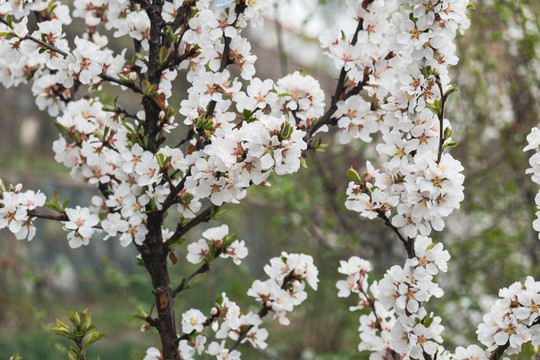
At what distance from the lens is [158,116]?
61.9 inches

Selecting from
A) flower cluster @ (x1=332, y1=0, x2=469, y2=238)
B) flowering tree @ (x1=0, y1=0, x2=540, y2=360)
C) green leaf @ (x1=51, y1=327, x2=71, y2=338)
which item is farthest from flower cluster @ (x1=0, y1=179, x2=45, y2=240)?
flower cluster @ (x1=332, y1=0, x2=469, y2=238)

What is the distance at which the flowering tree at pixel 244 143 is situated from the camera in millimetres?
1306

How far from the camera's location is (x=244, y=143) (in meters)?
1.27

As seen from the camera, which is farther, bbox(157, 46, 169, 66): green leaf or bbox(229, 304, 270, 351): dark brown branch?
bbox(229, 304, 270, 351): dark brown branch

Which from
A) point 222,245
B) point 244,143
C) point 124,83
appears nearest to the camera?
point 244,143

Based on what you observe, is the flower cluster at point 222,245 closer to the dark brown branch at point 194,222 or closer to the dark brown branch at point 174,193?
the dark brown branch at point 194,222

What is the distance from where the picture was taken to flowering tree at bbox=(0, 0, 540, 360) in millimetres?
1306

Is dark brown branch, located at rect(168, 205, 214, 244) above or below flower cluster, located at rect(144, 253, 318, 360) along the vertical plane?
above

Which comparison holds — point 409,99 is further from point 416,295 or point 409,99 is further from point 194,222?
point 194,222

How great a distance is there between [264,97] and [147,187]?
1.36ft

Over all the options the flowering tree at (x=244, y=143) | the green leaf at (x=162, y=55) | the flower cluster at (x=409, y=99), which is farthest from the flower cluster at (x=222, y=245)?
the green leaf at (x=162, y=55)

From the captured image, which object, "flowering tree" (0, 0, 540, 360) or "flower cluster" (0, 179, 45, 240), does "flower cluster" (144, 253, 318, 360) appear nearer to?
"flowering tree" (0, 0, 540, 360)

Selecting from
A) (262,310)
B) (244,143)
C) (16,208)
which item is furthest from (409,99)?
(16,208)

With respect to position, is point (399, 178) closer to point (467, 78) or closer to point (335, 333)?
point (467, 78)
